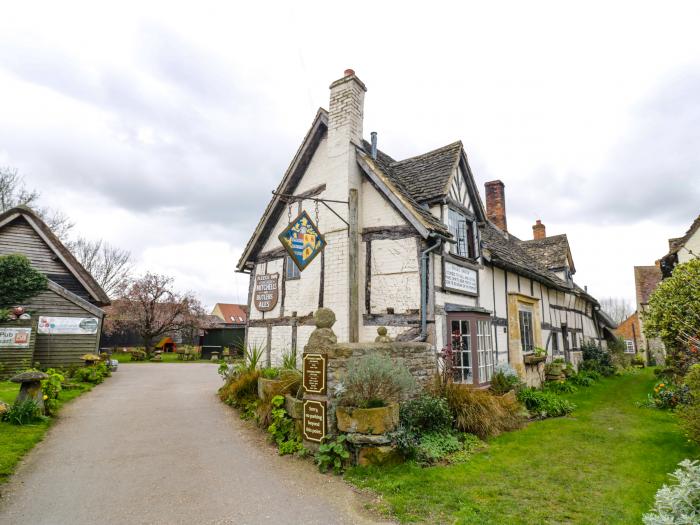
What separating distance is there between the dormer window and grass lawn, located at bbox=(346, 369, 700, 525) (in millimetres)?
4430

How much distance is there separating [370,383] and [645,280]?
3100 centimetres

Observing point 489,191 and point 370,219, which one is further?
point 489,191

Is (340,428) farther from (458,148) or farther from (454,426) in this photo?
(458,148)

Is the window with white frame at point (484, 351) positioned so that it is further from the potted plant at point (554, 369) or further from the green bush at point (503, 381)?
the potted plant at point (554, 369)

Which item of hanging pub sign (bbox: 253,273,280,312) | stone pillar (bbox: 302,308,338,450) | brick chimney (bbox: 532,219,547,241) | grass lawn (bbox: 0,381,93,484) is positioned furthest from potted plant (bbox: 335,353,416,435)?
brick chimney (bbox: 532,219,547,241)

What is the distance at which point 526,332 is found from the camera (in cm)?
1324

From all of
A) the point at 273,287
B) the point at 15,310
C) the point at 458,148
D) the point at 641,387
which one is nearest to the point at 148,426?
the point at 273,287

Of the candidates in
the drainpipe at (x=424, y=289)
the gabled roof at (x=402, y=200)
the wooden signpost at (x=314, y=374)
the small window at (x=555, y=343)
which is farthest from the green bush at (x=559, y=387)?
the wooden signpost at (x=314, y=374)

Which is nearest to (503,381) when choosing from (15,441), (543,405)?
(543,405)

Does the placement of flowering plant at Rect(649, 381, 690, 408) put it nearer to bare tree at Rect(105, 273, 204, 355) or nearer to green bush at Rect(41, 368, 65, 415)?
green bush at Rect(41, 368, 65, 415)

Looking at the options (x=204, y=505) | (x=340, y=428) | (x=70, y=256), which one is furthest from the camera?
(x=70, y=256)

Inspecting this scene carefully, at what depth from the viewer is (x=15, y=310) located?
44.4 ft

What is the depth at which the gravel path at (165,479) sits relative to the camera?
4.52 meters

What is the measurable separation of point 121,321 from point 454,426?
31.3 meters
